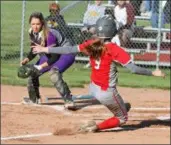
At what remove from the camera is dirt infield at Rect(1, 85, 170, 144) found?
945 centimetres

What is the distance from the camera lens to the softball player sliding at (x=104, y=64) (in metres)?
9.68

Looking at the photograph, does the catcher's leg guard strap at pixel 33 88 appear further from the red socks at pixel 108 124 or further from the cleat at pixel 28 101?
the red socks at pixel 108 124

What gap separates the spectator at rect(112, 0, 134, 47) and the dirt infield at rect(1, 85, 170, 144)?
3.50m

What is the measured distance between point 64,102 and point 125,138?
2.78 m

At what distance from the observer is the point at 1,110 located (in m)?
11.6

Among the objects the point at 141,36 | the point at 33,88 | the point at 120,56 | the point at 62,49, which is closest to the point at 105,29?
the point at 120,56

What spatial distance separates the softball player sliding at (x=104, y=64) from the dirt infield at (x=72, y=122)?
0.59 ft

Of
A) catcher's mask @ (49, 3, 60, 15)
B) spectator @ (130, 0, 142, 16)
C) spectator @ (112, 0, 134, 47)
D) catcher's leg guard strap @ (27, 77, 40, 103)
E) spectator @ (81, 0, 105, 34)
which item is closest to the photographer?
catcher's leg guard strap @ (27, 77, 40, 103)

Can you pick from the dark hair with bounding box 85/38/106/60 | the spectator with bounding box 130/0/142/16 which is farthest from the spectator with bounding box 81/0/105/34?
the dark hair with bounding box 85/38/106/60

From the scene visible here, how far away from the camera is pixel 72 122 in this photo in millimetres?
10797

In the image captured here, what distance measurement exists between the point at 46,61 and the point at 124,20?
19.5 ft

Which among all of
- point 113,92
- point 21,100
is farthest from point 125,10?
point 113,92

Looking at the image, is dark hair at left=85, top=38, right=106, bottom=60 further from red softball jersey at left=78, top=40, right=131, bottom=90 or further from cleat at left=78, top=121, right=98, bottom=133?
cleat at left=78, top=121, right=98, bottom=133

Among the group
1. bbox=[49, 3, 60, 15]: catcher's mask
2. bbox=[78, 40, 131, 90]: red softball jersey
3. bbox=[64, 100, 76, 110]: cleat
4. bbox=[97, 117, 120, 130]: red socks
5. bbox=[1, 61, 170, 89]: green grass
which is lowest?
bbox=[1, 61, 170, 89]: green grass
